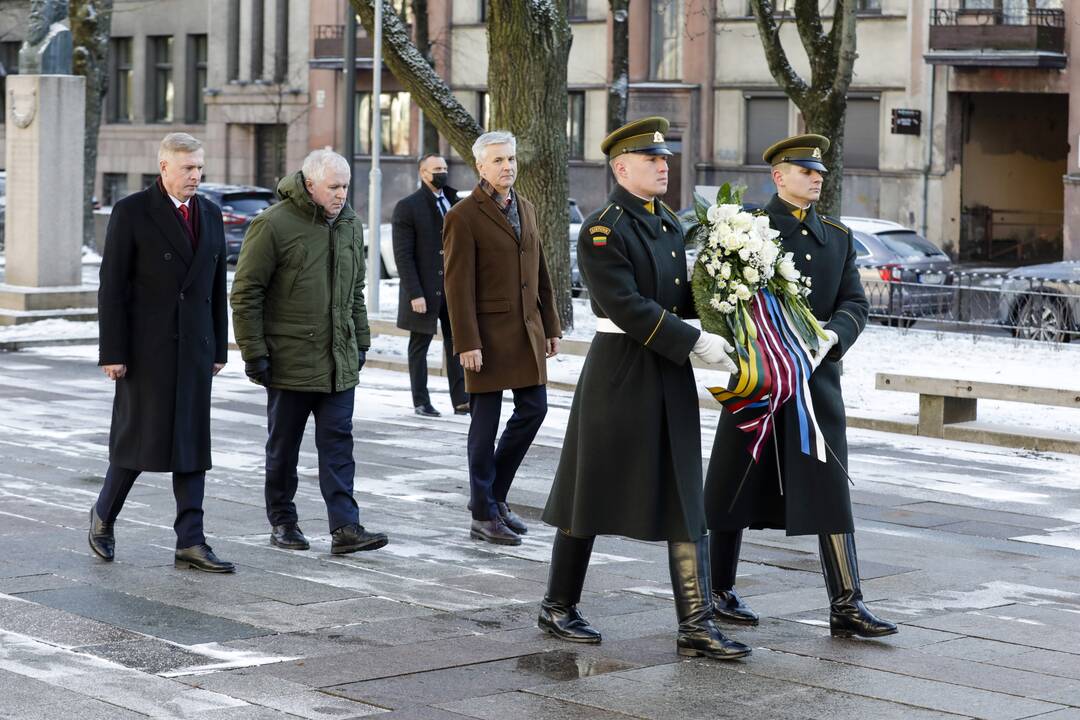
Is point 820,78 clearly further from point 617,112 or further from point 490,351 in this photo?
point 490,351

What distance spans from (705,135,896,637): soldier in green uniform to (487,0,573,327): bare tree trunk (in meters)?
10.5

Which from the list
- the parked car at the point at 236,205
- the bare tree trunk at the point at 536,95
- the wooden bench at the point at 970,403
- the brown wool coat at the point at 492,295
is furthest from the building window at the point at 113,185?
the brown wool coat at the point at 492,295

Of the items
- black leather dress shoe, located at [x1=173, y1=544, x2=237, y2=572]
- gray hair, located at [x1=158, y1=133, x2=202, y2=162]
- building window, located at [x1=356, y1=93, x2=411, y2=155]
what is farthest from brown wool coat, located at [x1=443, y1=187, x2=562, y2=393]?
building window, located at [x1=356, y1=93, x2=411, y2=155]

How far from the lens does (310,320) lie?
8.61 metres

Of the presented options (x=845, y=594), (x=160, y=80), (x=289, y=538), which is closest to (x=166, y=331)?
(x=289, y=538)

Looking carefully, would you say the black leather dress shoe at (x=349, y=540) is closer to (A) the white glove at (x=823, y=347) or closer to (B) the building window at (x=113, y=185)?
(A) the white glove at (x=823, y=347)

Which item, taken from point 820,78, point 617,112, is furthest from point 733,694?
point 617,112

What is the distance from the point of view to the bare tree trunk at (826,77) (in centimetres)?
1978

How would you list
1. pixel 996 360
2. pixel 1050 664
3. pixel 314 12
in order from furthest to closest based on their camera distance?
pixel 314 12 → pixel 996 360 → pixel 1050 664

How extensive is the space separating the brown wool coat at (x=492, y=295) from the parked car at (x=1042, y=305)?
11.0 metres

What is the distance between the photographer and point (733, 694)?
20.4 feet

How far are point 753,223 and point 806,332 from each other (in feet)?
1.53

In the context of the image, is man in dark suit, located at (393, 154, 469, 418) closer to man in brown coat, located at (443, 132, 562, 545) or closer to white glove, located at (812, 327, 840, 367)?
man in brown coat, located at (443, 132, 562, 545)

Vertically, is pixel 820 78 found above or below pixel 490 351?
above
